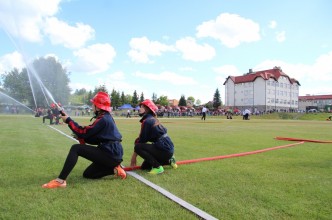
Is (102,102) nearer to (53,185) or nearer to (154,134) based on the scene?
(154,134)

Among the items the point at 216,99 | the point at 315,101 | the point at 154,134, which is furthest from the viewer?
the point at 315,101

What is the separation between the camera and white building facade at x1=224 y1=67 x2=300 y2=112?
105938 millimetres

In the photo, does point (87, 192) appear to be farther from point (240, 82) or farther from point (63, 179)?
point (240, 82)

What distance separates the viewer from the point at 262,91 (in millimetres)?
105500

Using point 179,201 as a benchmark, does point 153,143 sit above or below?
above

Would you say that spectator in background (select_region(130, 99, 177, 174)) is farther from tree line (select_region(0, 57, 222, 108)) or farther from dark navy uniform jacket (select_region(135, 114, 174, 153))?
tree line (select_region(0, 57, 222, 108))

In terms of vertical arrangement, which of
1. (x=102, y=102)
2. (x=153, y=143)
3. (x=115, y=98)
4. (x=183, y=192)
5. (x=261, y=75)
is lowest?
(x=183, y=192)

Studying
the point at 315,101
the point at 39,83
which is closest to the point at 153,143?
the point at 39,83

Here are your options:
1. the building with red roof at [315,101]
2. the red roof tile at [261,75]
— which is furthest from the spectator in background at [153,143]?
the building with red roof at [315,101]

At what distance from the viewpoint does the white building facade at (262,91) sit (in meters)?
106

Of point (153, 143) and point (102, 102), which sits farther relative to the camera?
point (153, 143)

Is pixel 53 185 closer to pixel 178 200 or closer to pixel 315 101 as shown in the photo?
pixel 178 200

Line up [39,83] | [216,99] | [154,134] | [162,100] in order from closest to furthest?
[154,134] < [39,83] < [216,99] < [162,100]

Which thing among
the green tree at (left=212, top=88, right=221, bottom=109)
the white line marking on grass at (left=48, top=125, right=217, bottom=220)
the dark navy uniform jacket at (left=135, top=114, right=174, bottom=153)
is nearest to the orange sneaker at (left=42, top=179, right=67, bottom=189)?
the white line marking on grass at (left=48, top=125, right=217, bottom=220)
